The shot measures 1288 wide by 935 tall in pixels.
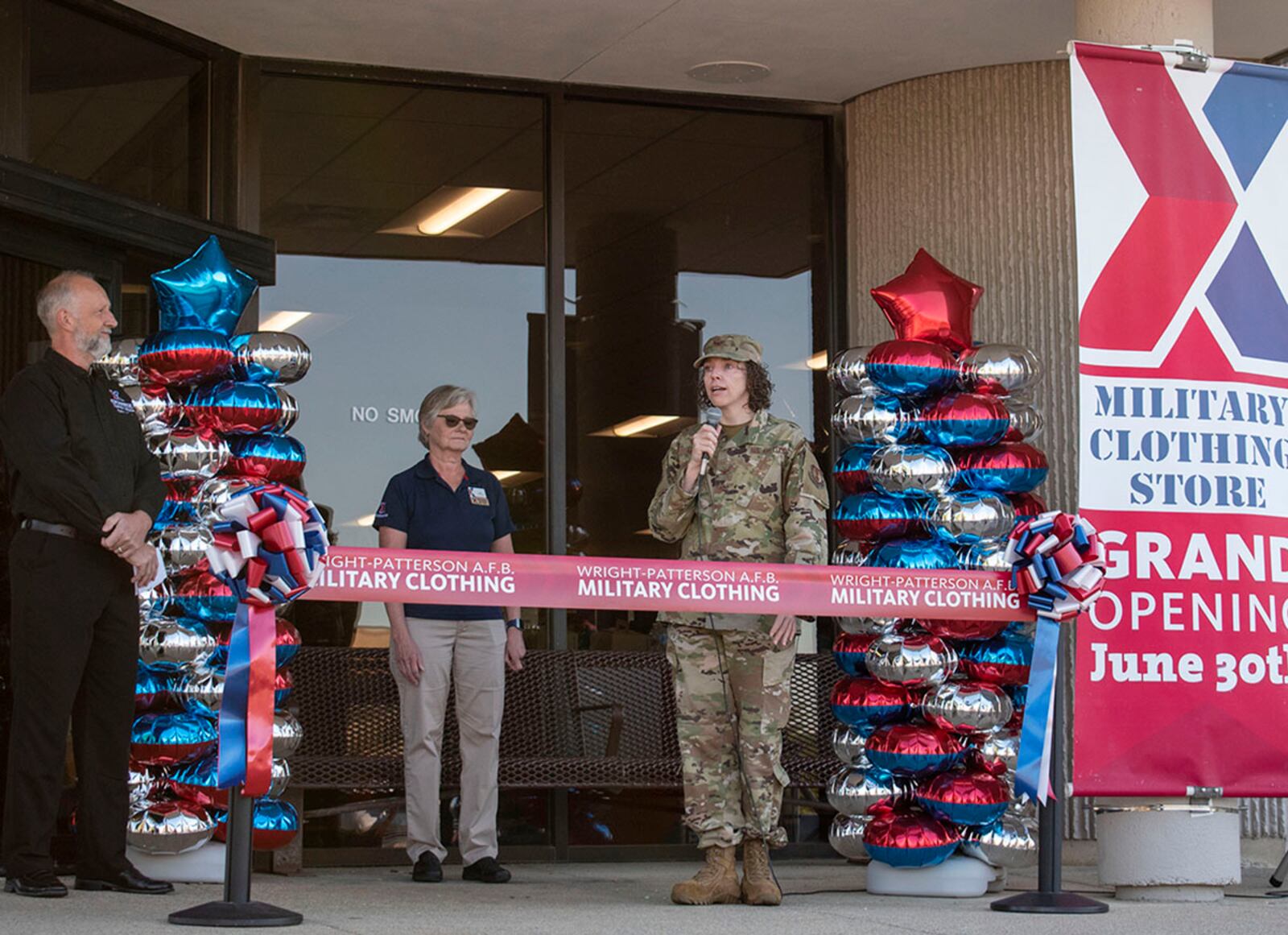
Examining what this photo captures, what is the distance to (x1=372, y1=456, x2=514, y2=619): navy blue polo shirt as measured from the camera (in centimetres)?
664

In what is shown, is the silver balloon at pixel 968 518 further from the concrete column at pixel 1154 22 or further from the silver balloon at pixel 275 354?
the silver balloon at pixel 275 354

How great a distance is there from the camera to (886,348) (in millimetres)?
6441

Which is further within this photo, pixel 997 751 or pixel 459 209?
pixel 459 209

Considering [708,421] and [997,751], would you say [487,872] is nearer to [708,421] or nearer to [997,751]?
[997,751]

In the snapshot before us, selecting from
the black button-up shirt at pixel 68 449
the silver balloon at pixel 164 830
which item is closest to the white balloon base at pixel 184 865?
the silver balloon at pixel 164 830

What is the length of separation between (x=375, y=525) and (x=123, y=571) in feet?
4.30

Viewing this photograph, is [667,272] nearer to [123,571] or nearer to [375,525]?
[375,525]

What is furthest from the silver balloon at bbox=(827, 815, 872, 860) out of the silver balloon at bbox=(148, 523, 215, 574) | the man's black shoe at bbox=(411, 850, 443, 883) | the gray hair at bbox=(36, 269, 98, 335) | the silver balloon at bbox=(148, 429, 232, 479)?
the gray hair at bbox=(36, 269, 98, 335)

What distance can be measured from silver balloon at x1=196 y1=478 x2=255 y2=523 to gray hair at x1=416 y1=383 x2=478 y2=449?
0.81 meters

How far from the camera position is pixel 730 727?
5.64 m

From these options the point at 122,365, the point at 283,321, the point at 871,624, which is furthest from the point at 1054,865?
the point at 283,321

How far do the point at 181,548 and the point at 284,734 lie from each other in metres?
0.75

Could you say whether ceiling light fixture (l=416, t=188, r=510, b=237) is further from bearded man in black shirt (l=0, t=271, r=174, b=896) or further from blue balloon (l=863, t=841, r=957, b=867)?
blue balloon (l=863, t=841, r=957, b=867)

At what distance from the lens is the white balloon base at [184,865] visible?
20.0ft
